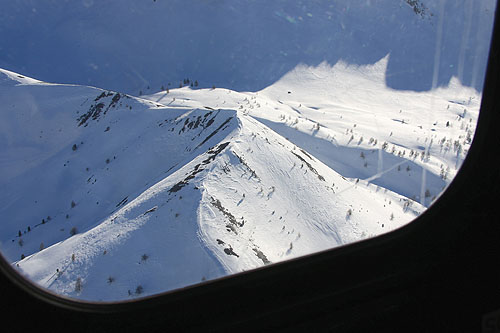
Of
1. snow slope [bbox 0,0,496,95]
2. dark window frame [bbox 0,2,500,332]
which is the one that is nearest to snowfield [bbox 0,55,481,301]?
dark window frame [bbox 0,2,500,332]

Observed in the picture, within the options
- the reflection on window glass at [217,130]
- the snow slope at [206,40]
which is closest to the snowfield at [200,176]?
the reflection on window glass at [217,130]

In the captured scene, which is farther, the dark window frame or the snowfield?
the snowfield

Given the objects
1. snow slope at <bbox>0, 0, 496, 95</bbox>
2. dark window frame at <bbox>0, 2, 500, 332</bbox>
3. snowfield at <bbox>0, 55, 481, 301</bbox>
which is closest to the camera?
dark window frame at <bbox>0, 2, 500, 332</bbox>

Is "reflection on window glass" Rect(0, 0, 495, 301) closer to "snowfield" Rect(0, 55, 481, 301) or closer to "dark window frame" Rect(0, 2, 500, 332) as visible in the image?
"snowfield" Rect(0, 55, 481, 301)

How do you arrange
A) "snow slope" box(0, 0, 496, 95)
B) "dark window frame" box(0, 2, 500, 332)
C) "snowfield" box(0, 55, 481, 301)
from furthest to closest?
"snow slope" box(0, 0, 496, 95), "snowfield" box(0, 55, 481, 301), "dark window frame" box(0, 2, 500, 332)

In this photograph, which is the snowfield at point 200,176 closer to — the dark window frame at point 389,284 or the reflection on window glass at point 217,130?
the reflection on window glass at point 217,130

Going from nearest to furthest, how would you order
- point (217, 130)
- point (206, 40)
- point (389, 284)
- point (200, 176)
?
1. point (389, 284)
2. point (200, 176)
3. point (217, 130)
4. point (206, 40)

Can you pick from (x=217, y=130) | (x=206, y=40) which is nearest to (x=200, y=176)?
(x=217, y=130)

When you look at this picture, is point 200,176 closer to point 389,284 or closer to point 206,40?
point 389,284

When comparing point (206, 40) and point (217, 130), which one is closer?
point (217, 130)
